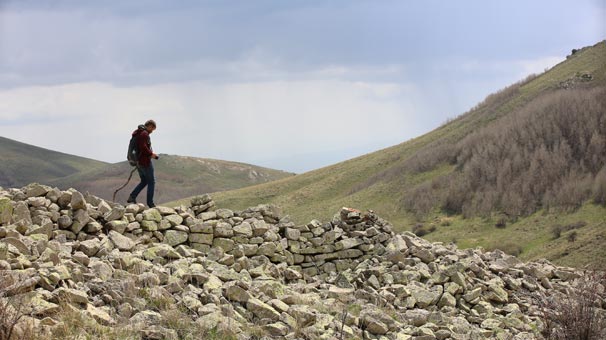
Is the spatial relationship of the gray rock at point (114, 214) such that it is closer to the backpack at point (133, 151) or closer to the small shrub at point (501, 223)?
the backpack at point (133, 151)

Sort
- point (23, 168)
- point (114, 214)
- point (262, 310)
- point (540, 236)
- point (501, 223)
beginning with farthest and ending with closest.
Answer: point (23, 168) → point (501, 223) → point (540, 236) → point (114, 214) → point (262, 310)

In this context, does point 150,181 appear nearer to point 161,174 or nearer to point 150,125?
point 150,125

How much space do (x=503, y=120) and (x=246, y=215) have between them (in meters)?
54.2

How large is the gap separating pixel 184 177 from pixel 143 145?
13597cm

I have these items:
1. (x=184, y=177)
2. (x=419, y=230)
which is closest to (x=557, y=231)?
(x=419, y=230)

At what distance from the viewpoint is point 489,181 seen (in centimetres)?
5647

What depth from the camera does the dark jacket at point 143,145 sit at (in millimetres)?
16219

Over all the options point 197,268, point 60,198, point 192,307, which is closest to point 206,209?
point 60,198

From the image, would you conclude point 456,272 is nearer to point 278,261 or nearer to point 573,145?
point 278,261

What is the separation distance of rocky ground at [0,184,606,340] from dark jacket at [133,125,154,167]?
1.44m

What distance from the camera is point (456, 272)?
14945 mm

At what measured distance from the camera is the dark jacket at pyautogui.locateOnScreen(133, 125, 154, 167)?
53.2 feet

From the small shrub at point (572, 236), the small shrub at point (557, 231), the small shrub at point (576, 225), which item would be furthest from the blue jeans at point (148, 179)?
the small shrub at point (576, 225)

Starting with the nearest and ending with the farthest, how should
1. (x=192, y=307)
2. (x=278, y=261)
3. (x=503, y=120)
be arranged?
(x=192, y=307) < (x=278, y=261) < (x=503, y=120)
